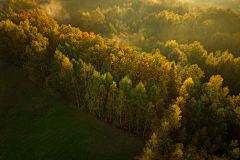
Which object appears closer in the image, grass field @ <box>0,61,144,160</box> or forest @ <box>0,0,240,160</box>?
forest @ <box>0,0,240,160</box>

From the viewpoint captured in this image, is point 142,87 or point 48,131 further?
point 48,131

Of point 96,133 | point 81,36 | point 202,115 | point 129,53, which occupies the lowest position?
point 96,133

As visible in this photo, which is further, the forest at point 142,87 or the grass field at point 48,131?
the grass field at point 48,131

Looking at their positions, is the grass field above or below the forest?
below

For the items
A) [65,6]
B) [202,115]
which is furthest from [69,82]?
[65,6]

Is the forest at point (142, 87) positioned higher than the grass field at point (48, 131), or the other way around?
the forest at point (142, 87)

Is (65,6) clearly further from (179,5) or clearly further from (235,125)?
(235,125)

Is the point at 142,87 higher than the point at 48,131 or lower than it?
higher

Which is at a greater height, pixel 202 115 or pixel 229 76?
pixel 229 76
